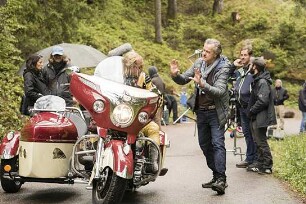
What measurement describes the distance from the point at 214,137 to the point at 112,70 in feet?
6.05

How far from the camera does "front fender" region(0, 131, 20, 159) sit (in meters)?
6.91

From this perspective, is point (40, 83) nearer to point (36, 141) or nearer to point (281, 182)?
point (36, 141)

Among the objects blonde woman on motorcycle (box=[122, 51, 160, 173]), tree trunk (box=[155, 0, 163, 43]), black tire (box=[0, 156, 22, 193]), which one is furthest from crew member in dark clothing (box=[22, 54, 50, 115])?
tree trunk (box=[155, 0, 163, 43])

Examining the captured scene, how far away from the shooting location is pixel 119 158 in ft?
19.4

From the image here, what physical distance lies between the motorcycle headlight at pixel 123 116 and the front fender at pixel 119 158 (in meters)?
0.24

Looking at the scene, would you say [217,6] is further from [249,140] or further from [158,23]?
[249,140]

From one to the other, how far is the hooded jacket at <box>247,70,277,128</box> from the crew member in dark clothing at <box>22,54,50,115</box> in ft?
11.6

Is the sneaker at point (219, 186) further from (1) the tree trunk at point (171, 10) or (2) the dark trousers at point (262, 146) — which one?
(1) the tree trunk at point (171, 10)

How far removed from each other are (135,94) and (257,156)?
167 inches

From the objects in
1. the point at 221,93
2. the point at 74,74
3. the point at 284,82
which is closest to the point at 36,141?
the point at 74,74

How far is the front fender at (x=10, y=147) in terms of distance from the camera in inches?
272

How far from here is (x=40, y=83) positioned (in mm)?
8969

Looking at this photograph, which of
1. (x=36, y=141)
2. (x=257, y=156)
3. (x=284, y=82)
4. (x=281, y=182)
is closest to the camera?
(x=36, y=141)

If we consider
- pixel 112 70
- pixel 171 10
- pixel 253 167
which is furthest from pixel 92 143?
pixel 171 10
